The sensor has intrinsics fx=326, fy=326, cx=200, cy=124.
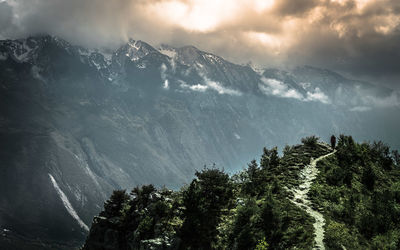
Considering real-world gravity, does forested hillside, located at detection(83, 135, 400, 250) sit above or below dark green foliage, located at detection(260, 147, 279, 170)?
below

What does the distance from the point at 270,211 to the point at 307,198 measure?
11968mm

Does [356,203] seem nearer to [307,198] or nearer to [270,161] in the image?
[307,198]

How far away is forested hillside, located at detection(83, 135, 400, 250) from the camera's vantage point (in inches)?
1268

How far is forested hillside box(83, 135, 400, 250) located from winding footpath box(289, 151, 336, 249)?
16 centimetres

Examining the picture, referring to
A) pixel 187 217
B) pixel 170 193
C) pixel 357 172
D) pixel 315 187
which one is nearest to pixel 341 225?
pixel 315 187

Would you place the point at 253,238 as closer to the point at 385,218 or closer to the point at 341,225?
the point at 341,225

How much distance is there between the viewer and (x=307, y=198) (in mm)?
43938

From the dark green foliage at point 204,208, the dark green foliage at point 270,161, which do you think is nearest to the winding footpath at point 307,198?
the dark green foliage at point 270,161

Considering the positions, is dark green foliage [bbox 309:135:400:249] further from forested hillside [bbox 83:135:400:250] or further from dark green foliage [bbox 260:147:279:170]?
dark green foliage [bbox 260:147:279:170]

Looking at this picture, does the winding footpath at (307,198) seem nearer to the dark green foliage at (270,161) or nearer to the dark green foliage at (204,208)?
the dark green foliage at (270,161)

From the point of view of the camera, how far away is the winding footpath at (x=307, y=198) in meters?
32.2

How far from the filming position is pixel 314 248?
29.4 meters

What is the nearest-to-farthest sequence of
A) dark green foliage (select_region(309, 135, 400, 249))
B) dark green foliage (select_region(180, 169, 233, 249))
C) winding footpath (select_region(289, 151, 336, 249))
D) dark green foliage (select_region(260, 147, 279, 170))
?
Answer: dark green foliage (select_region(309, 135, 400, 249)) < winding footpath (select_region(289, 151, 336, 249)) < dark green foliage (select_region(180, 169, 233, 249)) < dark green foliage (select_region(260, 147, 279, 170))

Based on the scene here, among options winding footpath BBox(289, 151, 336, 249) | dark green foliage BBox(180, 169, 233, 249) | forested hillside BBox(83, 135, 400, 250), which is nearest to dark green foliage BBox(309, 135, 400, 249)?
forested hillside BBox(83, 135, 400, 250)
